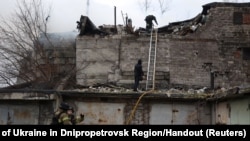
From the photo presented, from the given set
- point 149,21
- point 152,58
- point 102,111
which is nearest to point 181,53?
point 152,58

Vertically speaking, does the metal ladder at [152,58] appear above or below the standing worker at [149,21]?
below

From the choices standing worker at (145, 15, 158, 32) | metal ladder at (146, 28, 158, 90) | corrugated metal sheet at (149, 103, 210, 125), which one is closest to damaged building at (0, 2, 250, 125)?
metal ladder at (146, 28, 158, 90)

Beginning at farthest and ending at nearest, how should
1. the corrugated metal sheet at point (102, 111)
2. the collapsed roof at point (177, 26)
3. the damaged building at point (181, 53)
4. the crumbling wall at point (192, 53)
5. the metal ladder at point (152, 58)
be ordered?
the collapsed roof at point (177, 26)
the crumbling wall at point (192, 53)
the damaged building at point (181, 53)
the metal ladder at point (152, 58)
the corrugated metal sheet at point (102, 111)

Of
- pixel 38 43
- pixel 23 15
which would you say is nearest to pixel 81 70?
pixel 38 43

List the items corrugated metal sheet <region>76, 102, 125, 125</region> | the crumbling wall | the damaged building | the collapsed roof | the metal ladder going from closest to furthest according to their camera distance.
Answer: corrugated metal sheet <region>76, 102, 125, 125</region>, the metal ladder, the damaged building, the crumbling wall, the collapsed roof

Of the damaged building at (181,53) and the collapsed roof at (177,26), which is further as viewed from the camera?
the collapsed roof at (177,26)

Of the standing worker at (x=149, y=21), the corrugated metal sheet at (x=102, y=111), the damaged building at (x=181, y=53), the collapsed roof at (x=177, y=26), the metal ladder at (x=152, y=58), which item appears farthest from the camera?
the standing worker at (x=149, y=21)

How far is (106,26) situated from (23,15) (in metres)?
5.08

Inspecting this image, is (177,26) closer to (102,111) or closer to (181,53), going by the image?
(181,53)

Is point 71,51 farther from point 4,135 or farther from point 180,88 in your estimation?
point 4,135

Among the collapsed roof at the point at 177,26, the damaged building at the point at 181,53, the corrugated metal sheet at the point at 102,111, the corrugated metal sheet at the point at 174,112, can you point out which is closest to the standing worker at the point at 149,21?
the collapsed roof at the point at 177,26

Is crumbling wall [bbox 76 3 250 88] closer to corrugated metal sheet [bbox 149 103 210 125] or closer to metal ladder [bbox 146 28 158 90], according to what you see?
metal ladder [bbox 146 28 158 90]

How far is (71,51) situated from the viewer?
20.7 m

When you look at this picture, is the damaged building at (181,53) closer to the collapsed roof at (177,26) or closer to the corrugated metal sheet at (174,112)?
the collapsed roof at (177,26)
